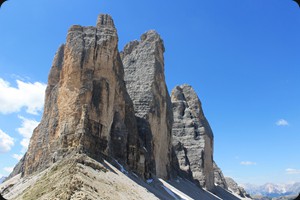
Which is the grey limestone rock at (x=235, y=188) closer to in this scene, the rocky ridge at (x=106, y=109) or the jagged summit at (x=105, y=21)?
the rocky ridge at (x=106, y=109)

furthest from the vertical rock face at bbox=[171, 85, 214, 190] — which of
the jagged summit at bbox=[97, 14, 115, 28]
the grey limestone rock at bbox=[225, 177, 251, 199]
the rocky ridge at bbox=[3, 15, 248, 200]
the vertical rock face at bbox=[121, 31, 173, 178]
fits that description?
the jagged summit at bbox=[97, 14, 115, 28]

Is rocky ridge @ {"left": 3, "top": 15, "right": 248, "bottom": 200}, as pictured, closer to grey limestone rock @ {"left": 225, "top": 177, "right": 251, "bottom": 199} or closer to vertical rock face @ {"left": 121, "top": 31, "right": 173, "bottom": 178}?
vertical rock face @ {"left": 121, "top": 31, "right": 173, "bottom": 178}

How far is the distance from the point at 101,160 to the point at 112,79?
1122 centimetres

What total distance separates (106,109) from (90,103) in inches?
95.1

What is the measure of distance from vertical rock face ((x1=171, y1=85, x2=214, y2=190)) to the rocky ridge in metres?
4.69

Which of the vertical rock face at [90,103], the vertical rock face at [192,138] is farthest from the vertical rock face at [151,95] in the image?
the vertical rock face at [192,138]

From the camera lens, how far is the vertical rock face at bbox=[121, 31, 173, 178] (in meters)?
58.8

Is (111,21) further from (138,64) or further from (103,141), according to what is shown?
(138,64)

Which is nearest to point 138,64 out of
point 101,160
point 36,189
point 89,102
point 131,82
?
point 131,82

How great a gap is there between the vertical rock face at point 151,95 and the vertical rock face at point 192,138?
12.9m

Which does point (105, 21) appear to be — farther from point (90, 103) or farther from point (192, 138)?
point (192, 138)

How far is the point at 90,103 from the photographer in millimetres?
36406

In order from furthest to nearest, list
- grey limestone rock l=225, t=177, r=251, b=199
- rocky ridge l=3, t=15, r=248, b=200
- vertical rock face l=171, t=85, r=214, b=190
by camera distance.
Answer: grey limestone rock l=225, t=177, r=251, b=199 < vertical rock face l=171, t=85, r=214, b=190 < rocky ridge l=3, t=15, r=248, b=200

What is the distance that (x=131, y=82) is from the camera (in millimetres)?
65250
